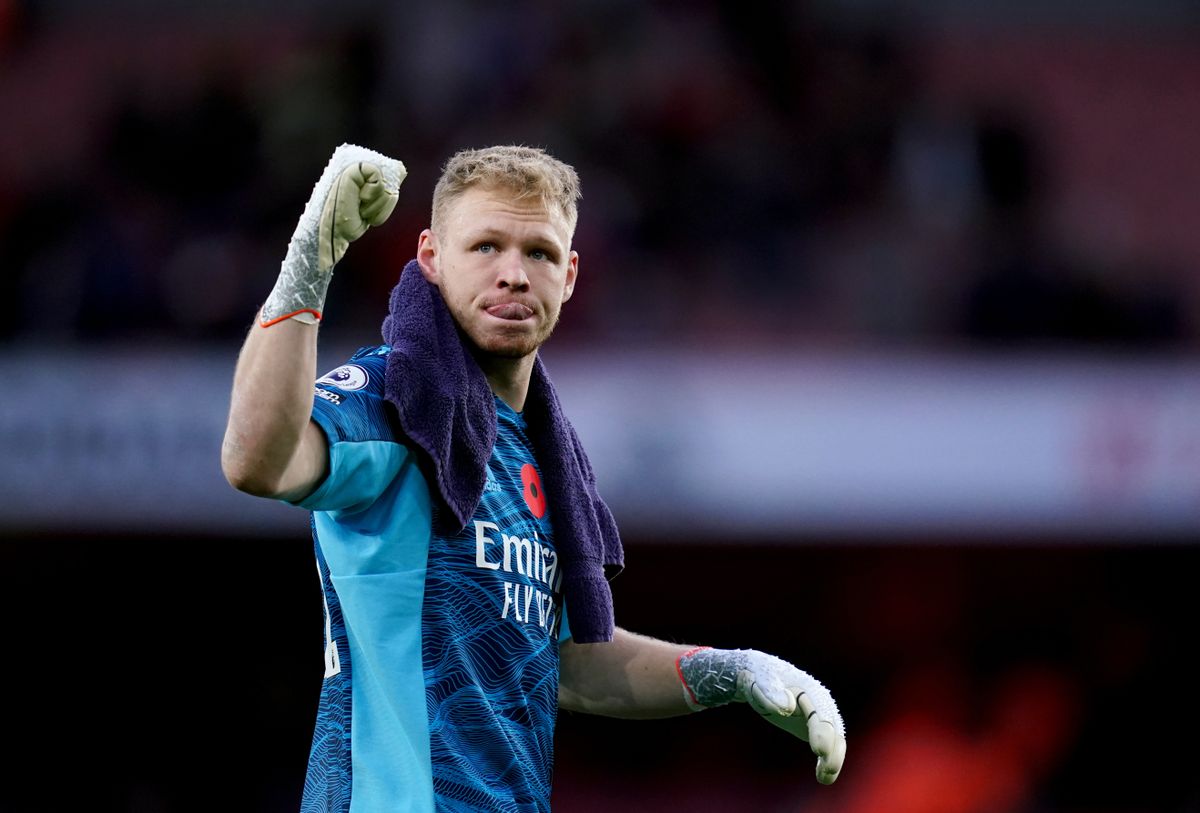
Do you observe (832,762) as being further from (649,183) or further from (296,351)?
(649,183)

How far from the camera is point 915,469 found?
9.04 m

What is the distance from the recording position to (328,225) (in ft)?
9.86

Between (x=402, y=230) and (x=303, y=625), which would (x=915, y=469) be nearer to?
(x=402, y=230)

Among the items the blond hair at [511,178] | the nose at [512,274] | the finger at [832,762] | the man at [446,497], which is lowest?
the finger at [832,762]

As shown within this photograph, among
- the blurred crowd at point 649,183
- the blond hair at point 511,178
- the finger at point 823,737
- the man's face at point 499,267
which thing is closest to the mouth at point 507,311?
the man's face at point 499,267

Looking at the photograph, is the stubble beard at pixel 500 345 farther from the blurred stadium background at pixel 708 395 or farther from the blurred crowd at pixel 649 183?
the blurred crowd at pixel 649 183

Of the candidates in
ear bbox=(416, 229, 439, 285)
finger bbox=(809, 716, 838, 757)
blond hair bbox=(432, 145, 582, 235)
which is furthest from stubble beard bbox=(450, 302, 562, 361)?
finger bbox=(809, 716, 838, 757)

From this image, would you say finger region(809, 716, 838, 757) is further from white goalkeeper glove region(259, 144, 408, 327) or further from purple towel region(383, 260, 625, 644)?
white goalkeeper glove region(259, 144, 408, 327)

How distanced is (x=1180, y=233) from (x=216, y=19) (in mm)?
7664

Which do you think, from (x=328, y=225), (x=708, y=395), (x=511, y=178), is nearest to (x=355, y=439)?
(x=328, y=225)

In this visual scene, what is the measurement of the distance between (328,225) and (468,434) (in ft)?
1.94

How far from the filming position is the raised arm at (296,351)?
2885 mm

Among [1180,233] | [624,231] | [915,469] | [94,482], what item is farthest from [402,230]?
[1180,233]

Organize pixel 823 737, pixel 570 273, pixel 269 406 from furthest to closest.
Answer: pixel 570 273 < pixel 823 737 < pixel 269 406
